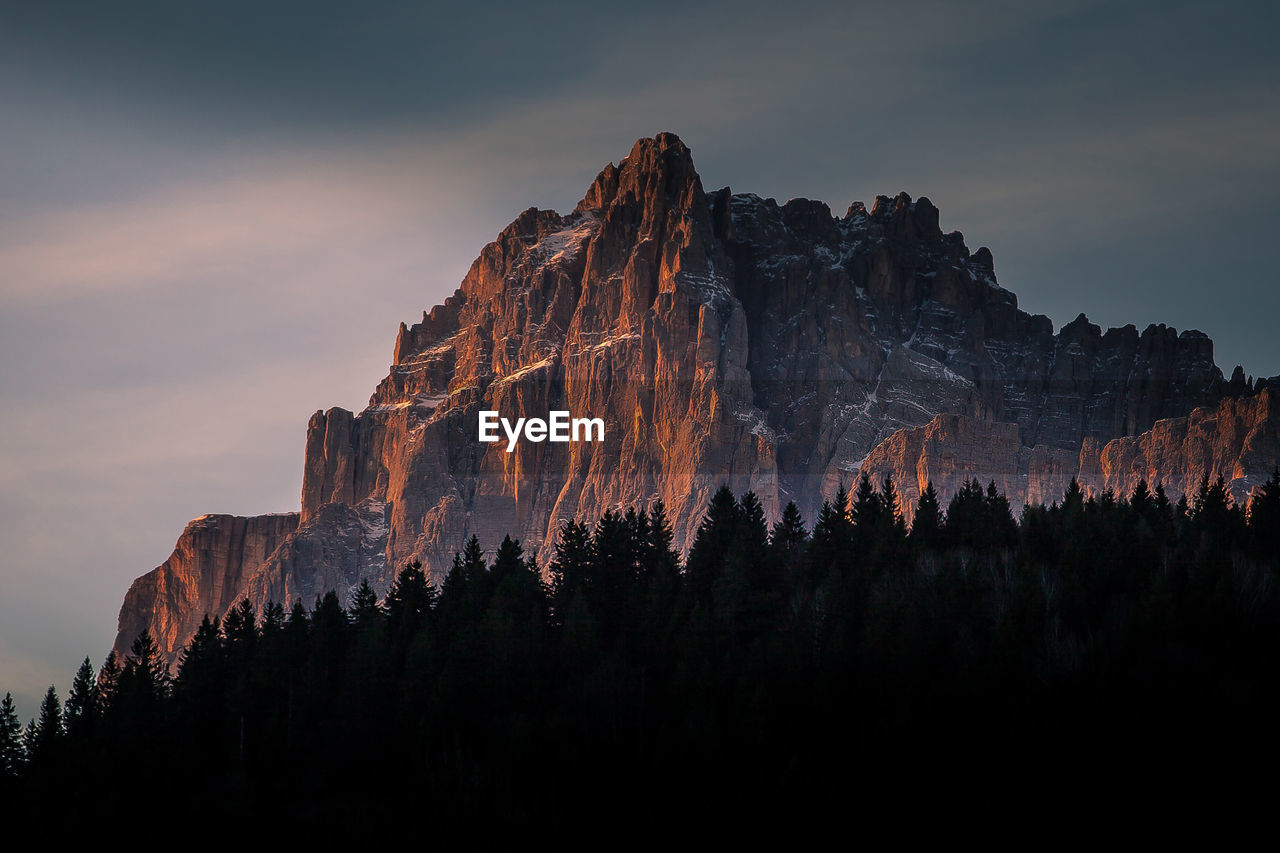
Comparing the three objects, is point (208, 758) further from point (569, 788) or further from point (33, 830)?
point (569, 788)

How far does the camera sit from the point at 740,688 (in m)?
96.2

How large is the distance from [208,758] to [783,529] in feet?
146

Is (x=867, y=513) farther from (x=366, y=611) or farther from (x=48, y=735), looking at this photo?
(x=48, y=735)

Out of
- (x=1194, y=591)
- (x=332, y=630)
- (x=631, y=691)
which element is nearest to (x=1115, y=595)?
(x=1194, y=591)

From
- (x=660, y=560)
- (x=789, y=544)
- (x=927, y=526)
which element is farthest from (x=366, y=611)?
(x=927, y=526)

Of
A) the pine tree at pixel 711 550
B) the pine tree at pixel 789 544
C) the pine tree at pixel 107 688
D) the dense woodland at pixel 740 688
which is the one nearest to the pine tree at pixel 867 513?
the dense woodland at pixel 740 688

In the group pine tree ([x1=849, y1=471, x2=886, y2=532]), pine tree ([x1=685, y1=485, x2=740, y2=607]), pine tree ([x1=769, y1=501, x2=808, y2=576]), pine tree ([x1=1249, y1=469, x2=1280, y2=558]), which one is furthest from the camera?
pine tree ([x1=849, y1=471, x2=886, y2=532])

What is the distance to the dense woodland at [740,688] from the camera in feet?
287

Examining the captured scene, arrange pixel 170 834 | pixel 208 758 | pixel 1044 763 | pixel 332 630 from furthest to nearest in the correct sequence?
1. pixel 332 630
2. pixel 208 758
3. pixel 170 834
4. pixel 1044 763

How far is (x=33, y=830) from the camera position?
103m

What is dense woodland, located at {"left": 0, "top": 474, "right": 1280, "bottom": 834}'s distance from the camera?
87.6 meters

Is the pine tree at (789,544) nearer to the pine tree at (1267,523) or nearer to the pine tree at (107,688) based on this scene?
the pine tree at (1267,523)

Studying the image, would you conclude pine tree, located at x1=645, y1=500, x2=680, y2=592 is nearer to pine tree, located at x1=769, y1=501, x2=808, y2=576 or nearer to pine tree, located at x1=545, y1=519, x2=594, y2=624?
pine tree, located at x1=545, y1=519, x2=594, y2=624

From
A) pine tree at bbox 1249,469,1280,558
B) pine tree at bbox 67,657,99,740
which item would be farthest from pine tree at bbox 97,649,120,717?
pine tree at bbox 1249,469,1280,558
